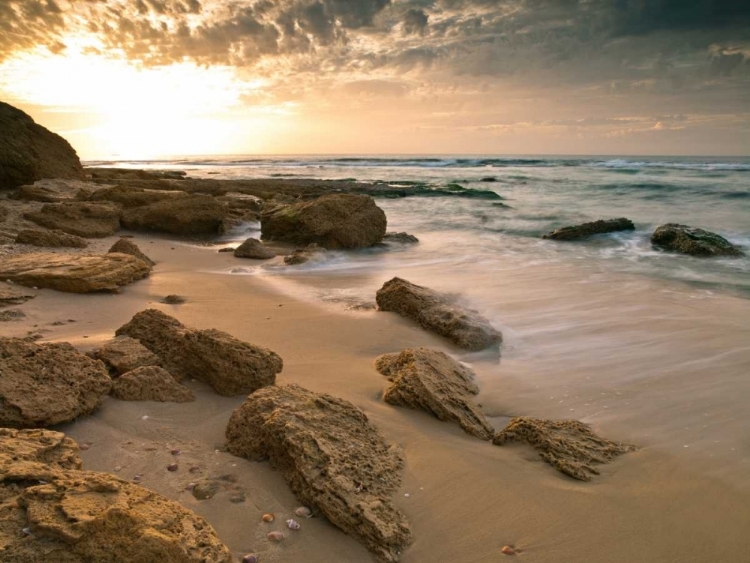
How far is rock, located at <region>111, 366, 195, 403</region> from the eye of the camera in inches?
113

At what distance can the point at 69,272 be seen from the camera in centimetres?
496

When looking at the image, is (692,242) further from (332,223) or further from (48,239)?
(48,239)

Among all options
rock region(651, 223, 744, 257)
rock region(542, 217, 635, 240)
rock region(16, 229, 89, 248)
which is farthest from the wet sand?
rock region(542, 217, 635, 240)

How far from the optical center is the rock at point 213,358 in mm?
→ 3150

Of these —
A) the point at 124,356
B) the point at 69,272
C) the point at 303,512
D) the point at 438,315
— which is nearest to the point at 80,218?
the point at 69,272

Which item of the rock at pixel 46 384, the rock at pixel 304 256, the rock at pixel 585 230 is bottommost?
the rock at pixel 585 230

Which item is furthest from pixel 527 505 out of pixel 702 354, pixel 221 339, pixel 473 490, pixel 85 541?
pixel 702 354

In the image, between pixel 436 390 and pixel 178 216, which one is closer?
pixel 436 390

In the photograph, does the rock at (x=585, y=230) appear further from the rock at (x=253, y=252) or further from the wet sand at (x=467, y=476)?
the wet sand at (x=467, y=476)

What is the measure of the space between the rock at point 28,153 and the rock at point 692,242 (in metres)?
13.8

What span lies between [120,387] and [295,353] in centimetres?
144

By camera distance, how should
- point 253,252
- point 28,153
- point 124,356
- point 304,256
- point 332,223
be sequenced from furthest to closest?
point 28,153 → point 332,223 → point 253,252 → point 304,256 → point 124,356

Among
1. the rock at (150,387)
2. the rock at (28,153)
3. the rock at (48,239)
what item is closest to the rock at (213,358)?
the rock at (150,387)

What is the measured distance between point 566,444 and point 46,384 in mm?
2833
